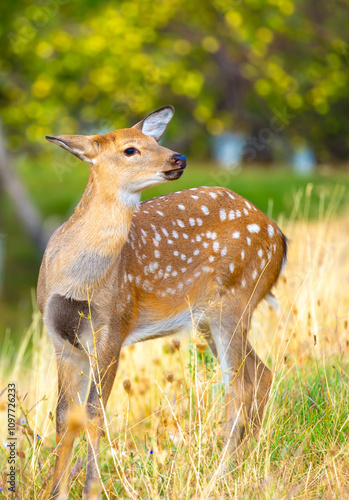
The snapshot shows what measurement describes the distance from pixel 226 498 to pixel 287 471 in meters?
0.36

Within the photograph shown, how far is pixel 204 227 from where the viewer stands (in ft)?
15.5

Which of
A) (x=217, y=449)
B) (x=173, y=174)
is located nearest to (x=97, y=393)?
(x=217, y=449)

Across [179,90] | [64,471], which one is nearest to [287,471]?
[64,471]

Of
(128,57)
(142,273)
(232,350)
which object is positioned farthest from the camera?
(128,57)

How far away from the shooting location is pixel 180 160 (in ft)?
13.1

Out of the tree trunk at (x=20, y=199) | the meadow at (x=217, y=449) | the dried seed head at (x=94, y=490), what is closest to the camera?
the dried seed head at (x=94, y=490)

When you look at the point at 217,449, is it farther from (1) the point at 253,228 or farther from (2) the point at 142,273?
(1) the point at 253,228

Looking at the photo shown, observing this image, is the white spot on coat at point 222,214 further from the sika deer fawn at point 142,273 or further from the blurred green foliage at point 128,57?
the blurred green foliage at point 128,57

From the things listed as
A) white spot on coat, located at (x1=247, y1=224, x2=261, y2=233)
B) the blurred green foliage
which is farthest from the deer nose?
the blurred green foliage

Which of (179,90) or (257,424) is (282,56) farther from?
(257,424)

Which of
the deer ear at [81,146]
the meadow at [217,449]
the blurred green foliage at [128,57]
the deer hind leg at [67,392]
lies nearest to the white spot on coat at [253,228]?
the meadow at [217,449]

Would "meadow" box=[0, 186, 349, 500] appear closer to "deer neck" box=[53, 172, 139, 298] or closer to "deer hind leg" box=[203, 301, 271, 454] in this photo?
"deer hind leg" box=[203, 301, 271, 454]

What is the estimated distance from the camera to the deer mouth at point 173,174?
4.01 metres

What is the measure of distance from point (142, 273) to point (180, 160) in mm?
806
